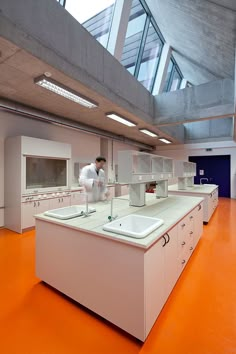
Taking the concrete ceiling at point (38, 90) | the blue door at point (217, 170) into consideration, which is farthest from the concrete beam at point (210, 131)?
the concrete ceiling at point (38, 90)

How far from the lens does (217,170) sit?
860 cm

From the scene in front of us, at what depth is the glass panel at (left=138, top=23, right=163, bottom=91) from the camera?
572cm

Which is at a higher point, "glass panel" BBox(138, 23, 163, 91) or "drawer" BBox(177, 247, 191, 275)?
"glass panel" BBox(138, 23, 163, 91)

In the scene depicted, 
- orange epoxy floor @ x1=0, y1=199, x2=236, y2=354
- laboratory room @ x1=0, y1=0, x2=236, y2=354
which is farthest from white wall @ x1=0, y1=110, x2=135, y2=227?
orange epoxy floor @ x1=0, y1=199, x2=236, y2=354

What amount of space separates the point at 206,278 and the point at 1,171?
4.10m

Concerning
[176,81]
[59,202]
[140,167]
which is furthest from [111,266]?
[176,81]

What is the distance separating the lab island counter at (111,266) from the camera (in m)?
1.28

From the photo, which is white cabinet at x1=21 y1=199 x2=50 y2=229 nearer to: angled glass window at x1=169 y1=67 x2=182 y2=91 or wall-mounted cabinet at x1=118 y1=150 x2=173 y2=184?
wall-mounted cabinet at x1=118 y1=150 x2=173 y2=184

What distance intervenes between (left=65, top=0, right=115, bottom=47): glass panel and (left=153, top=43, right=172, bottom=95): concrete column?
9.09ft

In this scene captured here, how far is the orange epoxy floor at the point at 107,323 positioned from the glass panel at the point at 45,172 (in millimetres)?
2006

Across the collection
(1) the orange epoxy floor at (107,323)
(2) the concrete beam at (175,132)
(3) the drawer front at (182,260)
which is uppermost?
(2) the concrete beam at (175,132)

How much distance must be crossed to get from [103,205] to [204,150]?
7736mm

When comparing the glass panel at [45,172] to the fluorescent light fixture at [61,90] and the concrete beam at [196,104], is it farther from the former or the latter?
the concrete beam at [196,104]

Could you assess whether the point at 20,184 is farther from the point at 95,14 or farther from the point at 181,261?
the point at 95,14
